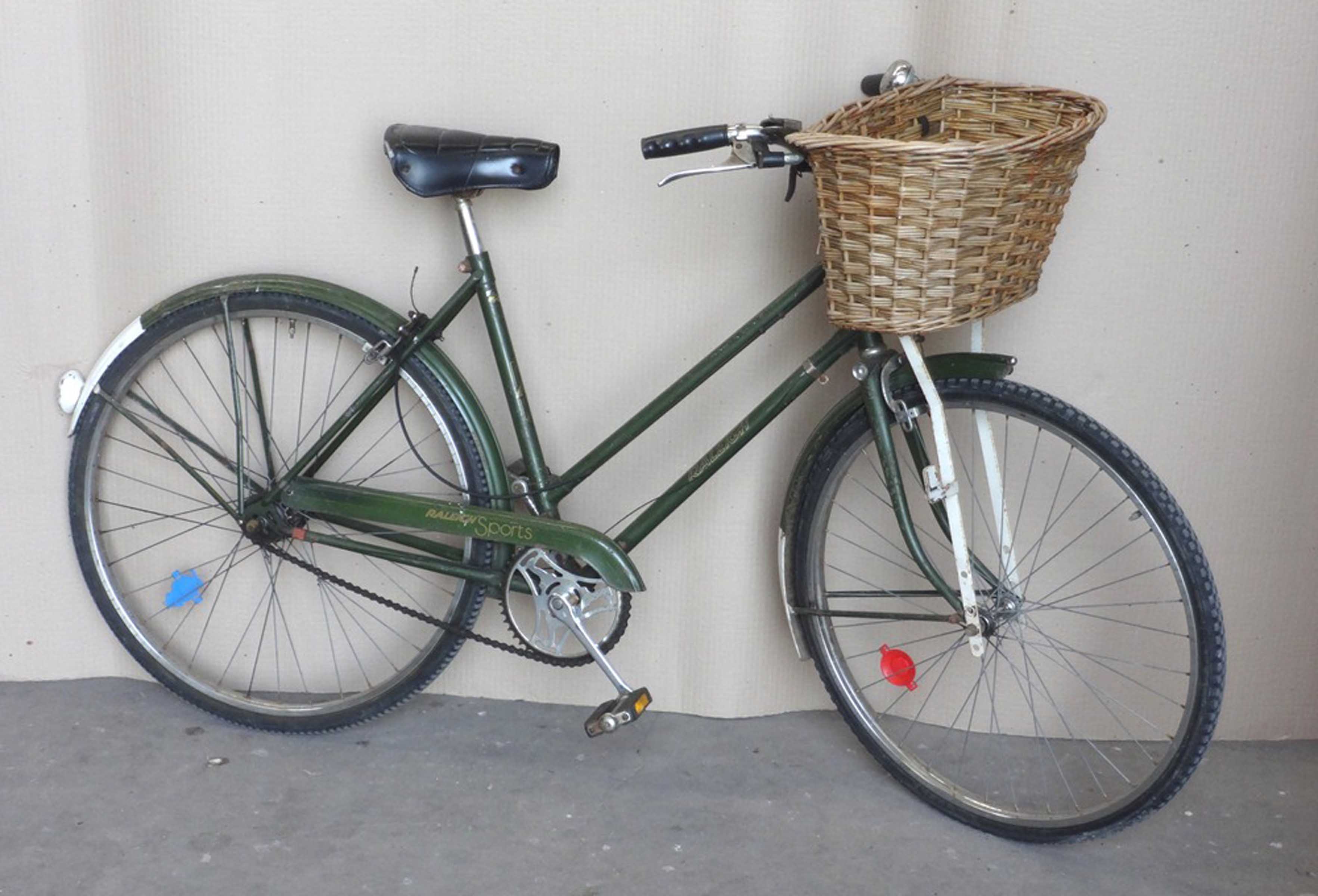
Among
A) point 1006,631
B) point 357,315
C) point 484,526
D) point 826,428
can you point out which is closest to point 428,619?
point 484,526

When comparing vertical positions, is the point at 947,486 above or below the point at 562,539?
above

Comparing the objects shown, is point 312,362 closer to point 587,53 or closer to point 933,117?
point 587,53

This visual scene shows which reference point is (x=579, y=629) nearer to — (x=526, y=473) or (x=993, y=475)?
(x=526, y=473)

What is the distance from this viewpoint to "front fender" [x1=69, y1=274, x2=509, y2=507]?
2182 millimetres

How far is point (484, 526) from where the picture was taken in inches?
84.1

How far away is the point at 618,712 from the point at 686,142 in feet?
3.09

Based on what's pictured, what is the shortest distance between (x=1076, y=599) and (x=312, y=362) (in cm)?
150

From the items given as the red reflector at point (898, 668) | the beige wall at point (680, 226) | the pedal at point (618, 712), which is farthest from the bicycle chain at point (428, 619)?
the red reflector at point (898, 668)

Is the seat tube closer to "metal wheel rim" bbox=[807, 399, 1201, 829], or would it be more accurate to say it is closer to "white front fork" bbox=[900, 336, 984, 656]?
"metal wheel rim" bbox=[807, 399, 1201, 829]

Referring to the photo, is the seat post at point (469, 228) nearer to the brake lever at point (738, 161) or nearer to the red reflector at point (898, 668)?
the brake lever at point (738, 161)

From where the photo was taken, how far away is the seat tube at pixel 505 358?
2107 millimetres

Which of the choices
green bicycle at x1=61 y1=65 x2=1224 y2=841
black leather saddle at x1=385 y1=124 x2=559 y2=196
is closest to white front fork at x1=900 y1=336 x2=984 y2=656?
green bicycle at x1=61 y1=65 x2=1224 y2=841

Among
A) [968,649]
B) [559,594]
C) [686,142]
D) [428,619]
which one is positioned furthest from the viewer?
[968,649]

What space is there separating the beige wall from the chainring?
9.3 inches
